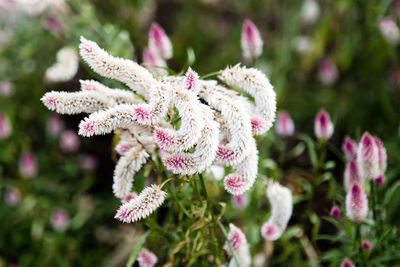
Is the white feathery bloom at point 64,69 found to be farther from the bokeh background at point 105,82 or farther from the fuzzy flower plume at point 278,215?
the fuzzy flower plume at point 278,215

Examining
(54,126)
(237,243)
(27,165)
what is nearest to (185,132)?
A: (237,243)

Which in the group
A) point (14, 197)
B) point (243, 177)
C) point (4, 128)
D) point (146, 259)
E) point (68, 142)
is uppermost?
point (243, 177)

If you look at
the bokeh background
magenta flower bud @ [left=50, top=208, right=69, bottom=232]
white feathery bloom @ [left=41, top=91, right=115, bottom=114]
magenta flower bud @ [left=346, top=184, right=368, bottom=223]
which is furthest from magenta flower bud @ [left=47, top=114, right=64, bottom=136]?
magenta flower bud @ [left=346, top=184, right=368, bottom=223]

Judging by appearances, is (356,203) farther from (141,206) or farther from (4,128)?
(4,128)

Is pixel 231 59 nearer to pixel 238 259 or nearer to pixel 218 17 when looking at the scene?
pixel 218 17

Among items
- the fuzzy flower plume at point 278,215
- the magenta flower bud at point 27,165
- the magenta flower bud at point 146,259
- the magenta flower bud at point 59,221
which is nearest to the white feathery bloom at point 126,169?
the magenta flower bud at point 146,259

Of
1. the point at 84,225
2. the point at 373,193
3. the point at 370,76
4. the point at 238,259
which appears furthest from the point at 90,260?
the point at 370,76
